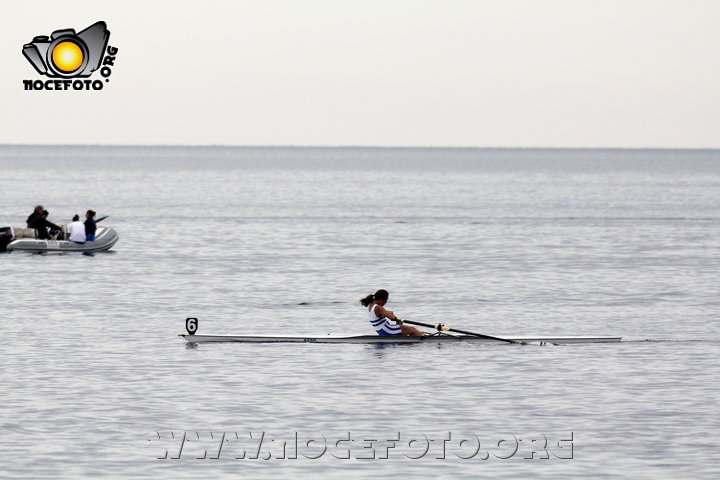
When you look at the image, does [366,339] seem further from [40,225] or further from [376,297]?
[40,225]

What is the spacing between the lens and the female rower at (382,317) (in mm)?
26391

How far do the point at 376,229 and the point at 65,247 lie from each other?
2805cm

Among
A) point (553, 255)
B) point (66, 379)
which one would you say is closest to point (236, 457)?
point (66, 379)

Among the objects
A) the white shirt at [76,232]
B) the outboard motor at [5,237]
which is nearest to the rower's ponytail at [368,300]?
the white shirt at [76,232]

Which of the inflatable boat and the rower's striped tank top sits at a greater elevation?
the inflatable boat

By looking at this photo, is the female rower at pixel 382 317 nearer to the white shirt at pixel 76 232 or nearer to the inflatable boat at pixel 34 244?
the white shirt at pixel 76 232

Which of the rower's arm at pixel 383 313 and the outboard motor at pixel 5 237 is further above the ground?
the outboard motor at pixel 5 237

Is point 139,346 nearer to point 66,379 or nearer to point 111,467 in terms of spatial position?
point 66,379

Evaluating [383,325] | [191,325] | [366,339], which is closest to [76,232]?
[191,325]

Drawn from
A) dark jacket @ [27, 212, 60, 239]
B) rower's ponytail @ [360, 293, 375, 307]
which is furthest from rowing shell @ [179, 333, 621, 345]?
dark jacket @ [27, 212, 60, 239]

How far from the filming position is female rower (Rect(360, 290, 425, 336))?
26.4 meters

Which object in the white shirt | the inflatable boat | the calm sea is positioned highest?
the white shirt

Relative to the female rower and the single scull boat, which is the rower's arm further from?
the single scull boat

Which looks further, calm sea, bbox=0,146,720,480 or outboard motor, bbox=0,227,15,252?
outboard motor, bbox=0,227,15,252
